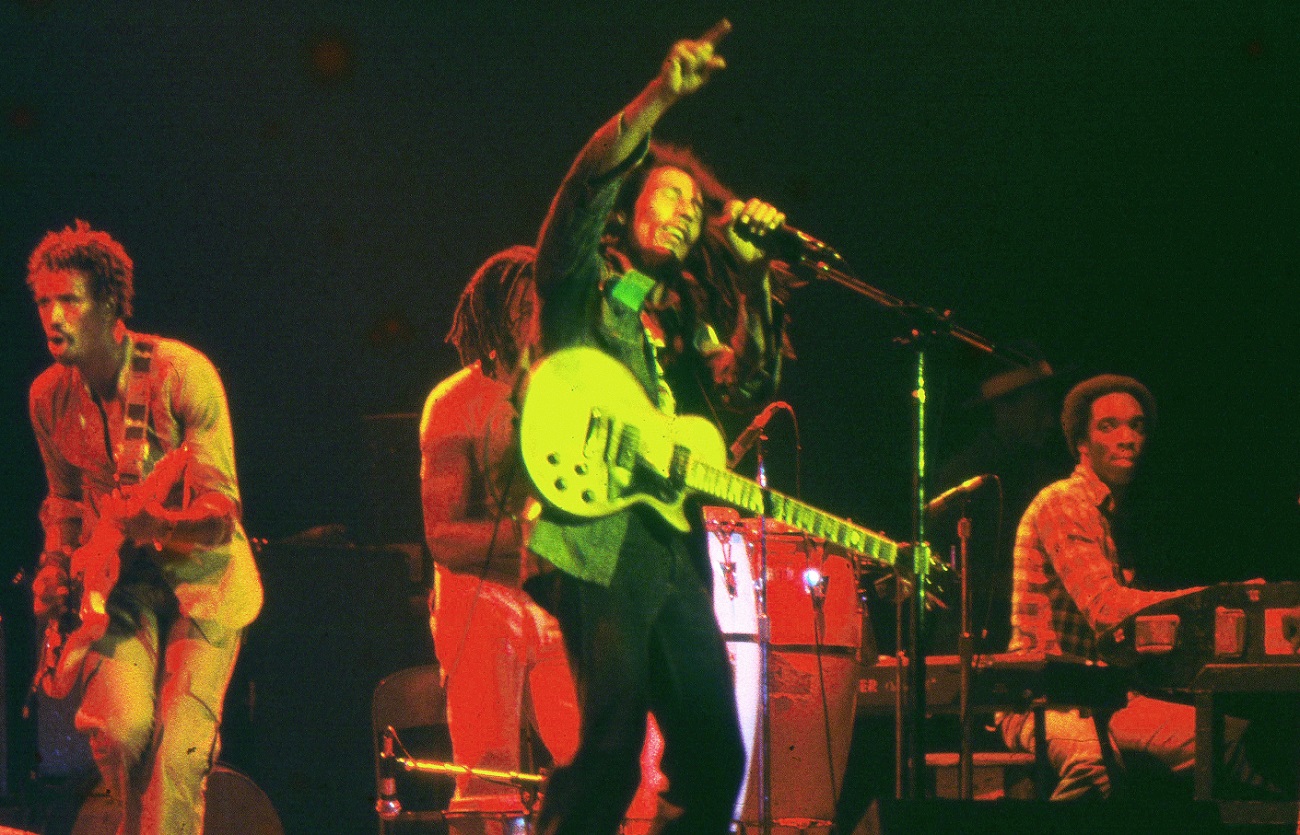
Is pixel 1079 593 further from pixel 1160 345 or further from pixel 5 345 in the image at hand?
pixel 5 345

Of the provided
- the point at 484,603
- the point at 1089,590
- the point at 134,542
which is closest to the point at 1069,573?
the point at 1089,590

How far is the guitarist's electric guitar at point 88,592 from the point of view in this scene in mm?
4059

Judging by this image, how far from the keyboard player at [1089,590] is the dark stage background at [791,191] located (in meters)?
1.18

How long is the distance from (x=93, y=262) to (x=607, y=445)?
101 inches

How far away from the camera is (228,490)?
4402 millimetres

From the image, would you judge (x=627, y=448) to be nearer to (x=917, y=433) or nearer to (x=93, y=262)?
(x=917, y=433)

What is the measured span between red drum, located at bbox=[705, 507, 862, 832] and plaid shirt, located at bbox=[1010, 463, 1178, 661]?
0.75m

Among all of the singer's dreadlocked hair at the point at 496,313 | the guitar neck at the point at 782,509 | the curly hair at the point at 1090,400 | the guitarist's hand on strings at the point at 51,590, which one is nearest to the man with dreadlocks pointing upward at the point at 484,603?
the singer's dreadlocked hair at the point at 496,313

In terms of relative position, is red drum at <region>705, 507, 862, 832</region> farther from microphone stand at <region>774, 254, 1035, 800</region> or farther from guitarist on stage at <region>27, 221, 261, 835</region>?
guitarist on stage at <region>27, 221, 261, 835</region>

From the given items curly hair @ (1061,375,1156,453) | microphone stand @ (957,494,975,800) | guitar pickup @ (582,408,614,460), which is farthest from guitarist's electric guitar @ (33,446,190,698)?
curly hair @ (1061,375,1156,453)

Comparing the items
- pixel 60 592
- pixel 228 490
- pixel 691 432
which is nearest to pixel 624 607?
pixel 691 432

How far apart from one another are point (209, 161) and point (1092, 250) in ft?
15.5

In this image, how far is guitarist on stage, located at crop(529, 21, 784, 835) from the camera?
2705 mm

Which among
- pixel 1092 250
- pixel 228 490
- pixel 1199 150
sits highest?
pixel 1199 150
